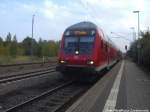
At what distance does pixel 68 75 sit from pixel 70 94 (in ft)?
13.5

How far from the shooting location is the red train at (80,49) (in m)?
20.0

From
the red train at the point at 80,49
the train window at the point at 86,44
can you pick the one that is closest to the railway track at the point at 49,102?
the red train at the point at 80,49

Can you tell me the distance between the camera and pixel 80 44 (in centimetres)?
2075

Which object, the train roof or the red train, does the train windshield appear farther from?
the train roof

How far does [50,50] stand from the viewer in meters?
116

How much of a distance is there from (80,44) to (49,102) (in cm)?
727

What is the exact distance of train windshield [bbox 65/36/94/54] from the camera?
2052 cm

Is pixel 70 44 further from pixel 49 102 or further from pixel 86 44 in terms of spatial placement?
pixel 49 102

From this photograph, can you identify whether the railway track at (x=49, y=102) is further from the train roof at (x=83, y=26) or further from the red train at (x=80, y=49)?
the train roof at (x=83, y=26)

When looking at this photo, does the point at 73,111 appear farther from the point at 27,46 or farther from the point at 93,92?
the point at 27,46

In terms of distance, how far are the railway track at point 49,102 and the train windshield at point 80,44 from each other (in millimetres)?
2322

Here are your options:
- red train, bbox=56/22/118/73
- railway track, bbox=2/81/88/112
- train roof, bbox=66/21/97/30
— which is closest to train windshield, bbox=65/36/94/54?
red train, bbox=56/22/118/73

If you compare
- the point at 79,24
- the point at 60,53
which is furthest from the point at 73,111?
the point at 79,24

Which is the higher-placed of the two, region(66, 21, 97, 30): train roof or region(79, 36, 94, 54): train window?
region(66, 21, 97, 30): train roof
